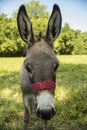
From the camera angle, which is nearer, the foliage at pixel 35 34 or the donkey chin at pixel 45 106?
the donkey chin at pixel 45 106

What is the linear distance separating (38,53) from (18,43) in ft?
148

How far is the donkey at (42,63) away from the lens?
3418 mm

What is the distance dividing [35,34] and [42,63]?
3022 centimetres

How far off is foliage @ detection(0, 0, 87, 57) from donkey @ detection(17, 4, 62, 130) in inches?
1171

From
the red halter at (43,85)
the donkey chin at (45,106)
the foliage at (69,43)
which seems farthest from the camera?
the foliage at (69,43)

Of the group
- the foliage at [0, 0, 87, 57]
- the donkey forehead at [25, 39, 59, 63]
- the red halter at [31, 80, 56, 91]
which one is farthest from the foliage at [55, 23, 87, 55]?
the red halter at [31, 80, 56, 91]

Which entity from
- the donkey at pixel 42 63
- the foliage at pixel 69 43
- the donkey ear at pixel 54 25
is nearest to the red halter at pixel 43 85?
the donkey at pixel 42 63

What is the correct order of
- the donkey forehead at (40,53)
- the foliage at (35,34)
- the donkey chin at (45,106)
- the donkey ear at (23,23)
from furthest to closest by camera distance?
1. the foliage at (35,34)
2. the donkey ear at (23,23)
3. the donkey forehead at (40,53)
4. the donkey chin at (45,106)

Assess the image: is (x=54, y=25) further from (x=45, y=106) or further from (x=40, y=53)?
(x=45, y=106)

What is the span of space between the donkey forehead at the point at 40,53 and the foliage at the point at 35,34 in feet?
97.7

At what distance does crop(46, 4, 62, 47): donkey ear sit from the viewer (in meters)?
4.07

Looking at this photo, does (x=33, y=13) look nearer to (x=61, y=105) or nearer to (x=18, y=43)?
(x=18, y=43)

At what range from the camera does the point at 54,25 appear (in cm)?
412

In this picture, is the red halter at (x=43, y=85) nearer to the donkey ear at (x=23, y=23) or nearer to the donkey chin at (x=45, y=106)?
the donkey chin at (x=45, y=106)
